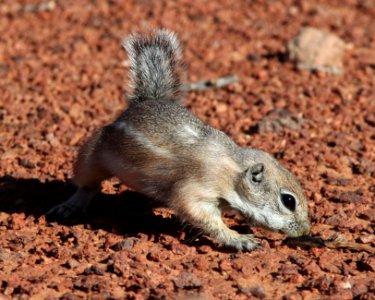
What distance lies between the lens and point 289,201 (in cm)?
607

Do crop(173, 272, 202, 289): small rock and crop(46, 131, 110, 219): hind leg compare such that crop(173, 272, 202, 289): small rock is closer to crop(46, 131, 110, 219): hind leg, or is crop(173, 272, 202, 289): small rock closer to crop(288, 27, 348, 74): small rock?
crop(46, 131, 110, 219): hind leg

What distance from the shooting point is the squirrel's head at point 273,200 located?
6.07m

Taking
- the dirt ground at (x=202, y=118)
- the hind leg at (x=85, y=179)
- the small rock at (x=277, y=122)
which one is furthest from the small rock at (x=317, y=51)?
the hind leg at (x=85, y=179)

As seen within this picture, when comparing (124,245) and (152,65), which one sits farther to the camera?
(152,65)

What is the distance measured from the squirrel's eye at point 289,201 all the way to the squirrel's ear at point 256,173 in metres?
0.23

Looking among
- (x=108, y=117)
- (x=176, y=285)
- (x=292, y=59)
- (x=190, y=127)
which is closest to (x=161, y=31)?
(x=190, y=127)

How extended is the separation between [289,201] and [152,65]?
1792 millimetres

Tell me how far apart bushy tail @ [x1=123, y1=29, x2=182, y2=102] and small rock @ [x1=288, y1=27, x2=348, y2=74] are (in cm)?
350

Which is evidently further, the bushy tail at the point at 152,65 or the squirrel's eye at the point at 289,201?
the bushy tail at the point at 152,65

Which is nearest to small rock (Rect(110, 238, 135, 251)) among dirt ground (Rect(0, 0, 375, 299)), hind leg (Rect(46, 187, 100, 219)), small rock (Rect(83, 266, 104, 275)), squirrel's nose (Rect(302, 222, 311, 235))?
dirt ground (Rect(0, 0, 375, 299))

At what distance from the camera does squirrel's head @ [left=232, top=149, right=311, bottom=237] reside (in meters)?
6.07

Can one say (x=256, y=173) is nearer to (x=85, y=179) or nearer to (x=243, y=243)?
(x=243, y=243)

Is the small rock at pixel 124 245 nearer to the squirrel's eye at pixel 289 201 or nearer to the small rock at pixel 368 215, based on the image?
the squirrel's eye at pixel 289 201

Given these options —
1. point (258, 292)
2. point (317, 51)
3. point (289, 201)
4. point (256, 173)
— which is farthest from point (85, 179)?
point (317, 51)
